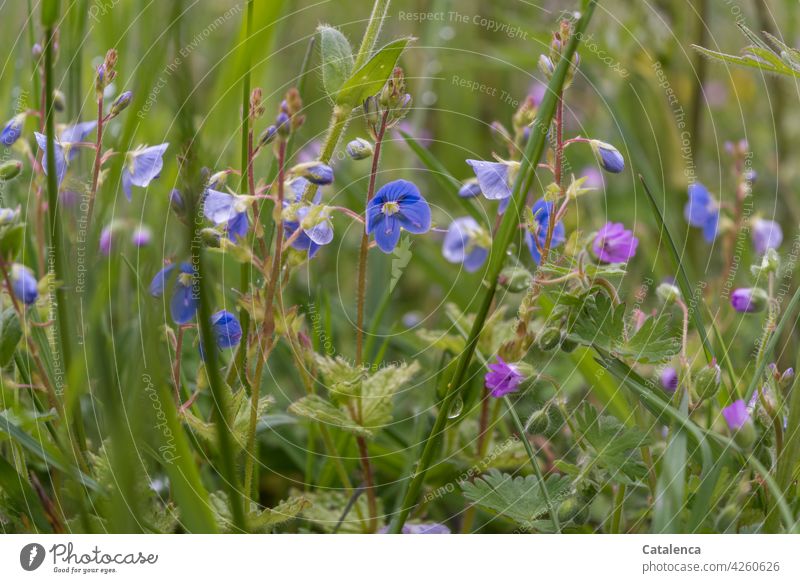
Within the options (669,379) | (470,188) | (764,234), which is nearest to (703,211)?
(764,234)

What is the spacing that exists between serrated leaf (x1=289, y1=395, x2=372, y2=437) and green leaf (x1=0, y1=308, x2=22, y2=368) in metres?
0.21

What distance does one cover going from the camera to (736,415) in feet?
2.06

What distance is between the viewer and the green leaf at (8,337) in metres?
0.61

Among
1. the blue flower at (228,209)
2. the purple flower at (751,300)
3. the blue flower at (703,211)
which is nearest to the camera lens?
the blue flower at (228,209)

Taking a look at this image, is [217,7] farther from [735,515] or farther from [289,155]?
[735,515]

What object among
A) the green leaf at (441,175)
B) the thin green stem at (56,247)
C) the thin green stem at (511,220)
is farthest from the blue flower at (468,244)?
the thin green stem at (56,247)

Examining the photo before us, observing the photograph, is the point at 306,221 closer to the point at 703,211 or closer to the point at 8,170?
the point at 8,170

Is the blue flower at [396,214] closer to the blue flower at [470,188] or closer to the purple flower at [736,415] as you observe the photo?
the blue flower at [470,188]

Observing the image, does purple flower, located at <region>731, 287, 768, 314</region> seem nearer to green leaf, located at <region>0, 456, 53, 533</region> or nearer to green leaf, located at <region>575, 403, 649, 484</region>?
green leaf, located at <region>575, 403, 649, 484</region>

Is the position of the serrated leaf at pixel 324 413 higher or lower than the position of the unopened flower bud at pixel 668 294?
lower

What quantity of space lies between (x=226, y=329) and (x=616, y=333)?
305 mm

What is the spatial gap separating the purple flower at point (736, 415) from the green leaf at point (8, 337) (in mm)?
534
